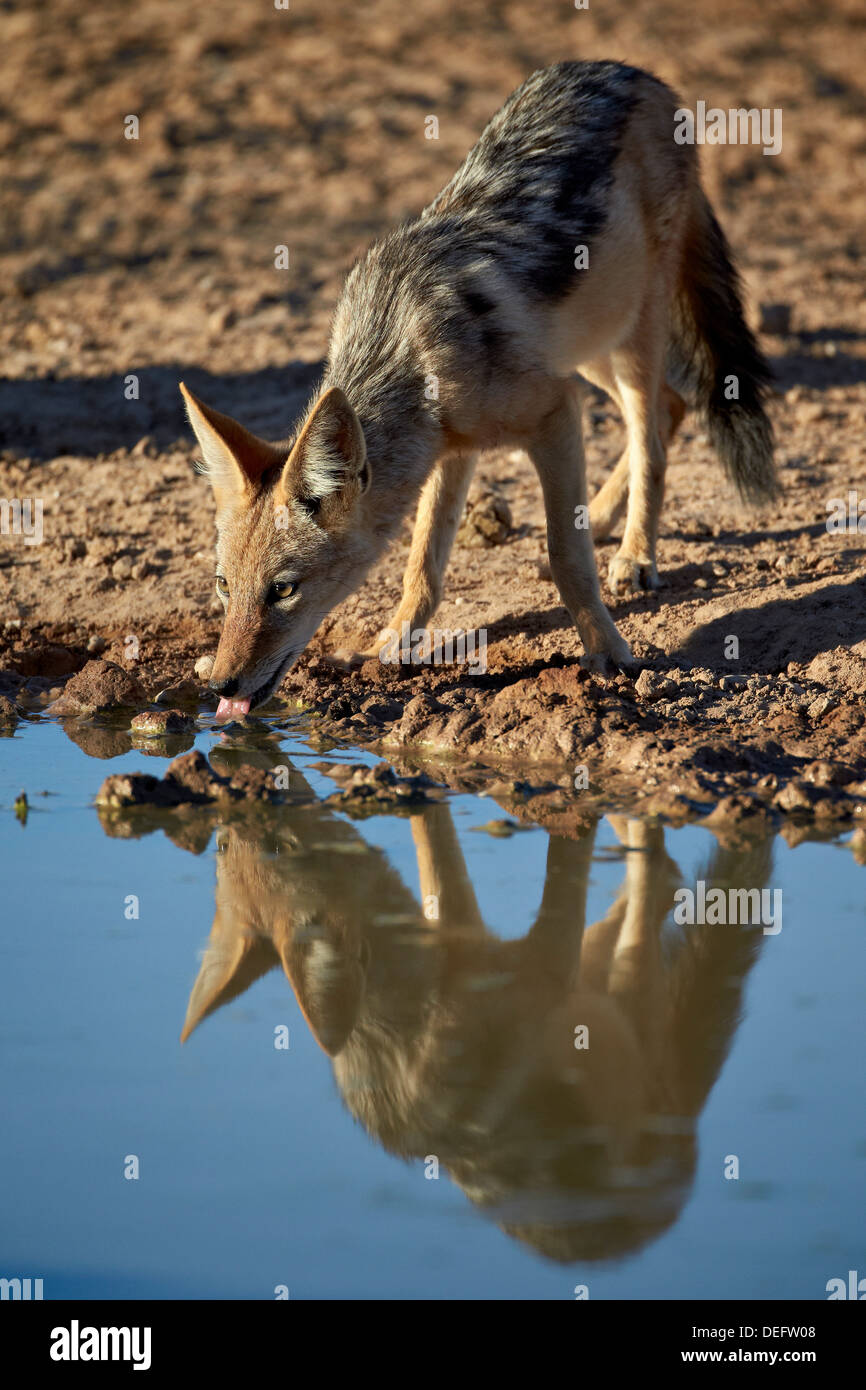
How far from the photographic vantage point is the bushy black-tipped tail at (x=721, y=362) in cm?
692

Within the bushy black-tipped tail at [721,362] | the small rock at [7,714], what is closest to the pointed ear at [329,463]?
the small rock at [7,714]

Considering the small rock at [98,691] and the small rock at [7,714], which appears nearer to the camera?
the small rock at [7,714]

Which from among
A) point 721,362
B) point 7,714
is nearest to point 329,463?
point 7,714

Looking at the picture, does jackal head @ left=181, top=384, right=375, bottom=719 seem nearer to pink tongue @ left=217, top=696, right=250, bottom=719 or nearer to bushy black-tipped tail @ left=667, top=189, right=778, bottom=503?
pink tongue @ left=217, top=696, right=250, bottom=719

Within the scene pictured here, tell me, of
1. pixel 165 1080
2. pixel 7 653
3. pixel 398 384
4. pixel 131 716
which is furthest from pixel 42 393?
pixel 165 1080

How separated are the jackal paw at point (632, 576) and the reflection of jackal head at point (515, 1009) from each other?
2067 millimetres

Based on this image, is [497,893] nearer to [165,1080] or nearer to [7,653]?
[165,1080]

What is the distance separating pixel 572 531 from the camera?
5.71 m

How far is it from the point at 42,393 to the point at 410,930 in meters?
6.68

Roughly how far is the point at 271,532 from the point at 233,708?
639 millimetres

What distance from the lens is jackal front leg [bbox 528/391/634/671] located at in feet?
18.6

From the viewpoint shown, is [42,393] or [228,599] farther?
[42,393]

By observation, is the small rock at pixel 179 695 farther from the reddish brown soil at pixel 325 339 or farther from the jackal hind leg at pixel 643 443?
the jackal hind leg at pixel 643 443

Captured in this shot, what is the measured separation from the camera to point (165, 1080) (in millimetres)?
3203
